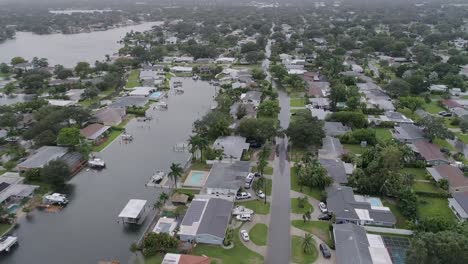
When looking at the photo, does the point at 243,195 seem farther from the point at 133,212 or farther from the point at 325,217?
the point at 133,212

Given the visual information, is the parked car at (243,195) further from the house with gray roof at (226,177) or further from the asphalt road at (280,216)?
the asphalt road at (280,216)

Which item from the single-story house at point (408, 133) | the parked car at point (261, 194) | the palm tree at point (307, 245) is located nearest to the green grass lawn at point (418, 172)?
the single-story house at point (408, 133)

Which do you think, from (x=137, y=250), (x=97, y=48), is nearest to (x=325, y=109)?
(x=137, y=250)

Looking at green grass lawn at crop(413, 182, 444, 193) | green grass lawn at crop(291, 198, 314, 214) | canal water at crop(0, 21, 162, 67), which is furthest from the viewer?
canal water at crop(0, 21, 162, 67)

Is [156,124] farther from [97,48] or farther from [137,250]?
[97,48]

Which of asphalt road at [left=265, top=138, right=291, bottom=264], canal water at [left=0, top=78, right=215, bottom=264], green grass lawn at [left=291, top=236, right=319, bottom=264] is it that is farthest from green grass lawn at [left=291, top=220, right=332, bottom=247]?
canal water at [left=0, top=78, right=215, bottom=264]

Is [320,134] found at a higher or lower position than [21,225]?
higher

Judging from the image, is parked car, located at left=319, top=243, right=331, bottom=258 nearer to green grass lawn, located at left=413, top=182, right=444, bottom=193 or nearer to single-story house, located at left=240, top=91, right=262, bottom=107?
green grass lawn, located at left=413, top=182, right=444, bottom=193
